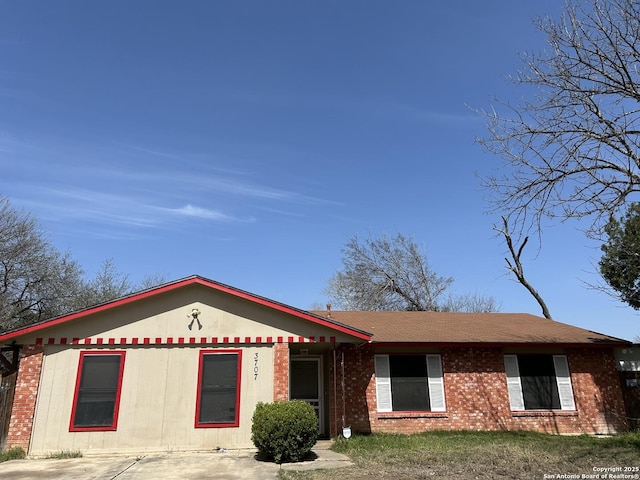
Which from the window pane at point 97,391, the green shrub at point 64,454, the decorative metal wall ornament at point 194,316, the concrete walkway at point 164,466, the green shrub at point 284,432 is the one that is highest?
the decorative metal wall ornament at point 194,316

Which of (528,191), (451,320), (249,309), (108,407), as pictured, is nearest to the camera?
(528,191)

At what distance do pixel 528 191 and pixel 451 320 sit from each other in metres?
8.37

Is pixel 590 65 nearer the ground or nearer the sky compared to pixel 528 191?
nearer the sky

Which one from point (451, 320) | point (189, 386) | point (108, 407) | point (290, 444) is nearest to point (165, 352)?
point (189, 386)

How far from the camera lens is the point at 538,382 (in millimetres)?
14602

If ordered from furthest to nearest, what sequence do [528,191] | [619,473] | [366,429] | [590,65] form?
1. [366,429]
2. [528,191]
3. [590,65]
4. [619,473]

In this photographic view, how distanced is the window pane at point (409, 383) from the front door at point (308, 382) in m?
2.26

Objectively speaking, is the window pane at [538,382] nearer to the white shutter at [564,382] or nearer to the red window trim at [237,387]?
the white shutter at [564,382]

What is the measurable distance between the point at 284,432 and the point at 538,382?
902cm

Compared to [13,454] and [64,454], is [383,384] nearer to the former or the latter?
[64,454]

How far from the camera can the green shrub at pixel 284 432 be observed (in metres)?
9.96

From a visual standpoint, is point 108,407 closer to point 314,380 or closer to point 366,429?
point 314,380

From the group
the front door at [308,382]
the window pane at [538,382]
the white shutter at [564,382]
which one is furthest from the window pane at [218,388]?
the white shutter at [564,382]

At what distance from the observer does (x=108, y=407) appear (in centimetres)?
1133
